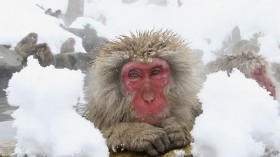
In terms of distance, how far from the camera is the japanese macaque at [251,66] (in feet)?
13.4

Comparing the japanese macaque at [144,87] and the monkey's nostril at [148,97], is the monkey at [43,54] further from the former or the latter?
the monkey's nostril at [148,97]

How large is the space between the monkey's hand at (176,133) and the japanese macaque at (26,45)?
8.95 meters

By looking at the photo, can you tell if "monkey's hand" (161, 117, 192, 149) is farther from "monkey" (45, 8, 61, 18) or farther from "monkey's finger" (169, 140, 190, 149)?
"monkey" (45, 8, 61, 18)

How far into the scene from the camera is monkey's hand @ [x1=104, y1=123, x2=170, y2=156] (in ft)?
6.65

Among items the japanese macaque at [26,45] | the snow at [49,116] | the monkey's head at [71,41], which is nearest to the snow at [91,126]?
the snow at [49,116]

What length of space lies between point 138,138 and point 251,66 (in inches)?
87.8

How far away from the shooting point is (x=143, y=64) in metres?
2.38

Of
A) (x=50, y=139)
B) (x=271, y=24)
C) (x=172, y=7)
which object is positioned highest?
(x=172, y=7)

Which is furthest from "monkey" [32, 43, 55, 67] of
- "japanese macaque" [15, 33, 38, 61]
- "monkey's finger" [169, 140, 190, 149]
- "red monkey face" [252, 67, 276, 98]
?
"monkey's finger" [169, 140, 190, 149]

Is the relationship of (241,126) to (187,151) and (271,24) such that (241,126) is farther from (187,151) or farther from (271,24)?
(271,24)

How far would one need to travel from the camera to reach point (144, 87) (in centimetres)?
237

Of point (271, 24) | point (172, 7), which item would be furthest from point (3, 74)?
point (172, 7)

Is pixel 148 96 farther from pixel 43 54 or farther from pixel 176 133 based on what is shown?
pixel 43 54

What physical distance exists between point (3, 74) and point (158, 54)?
28.1 feet
